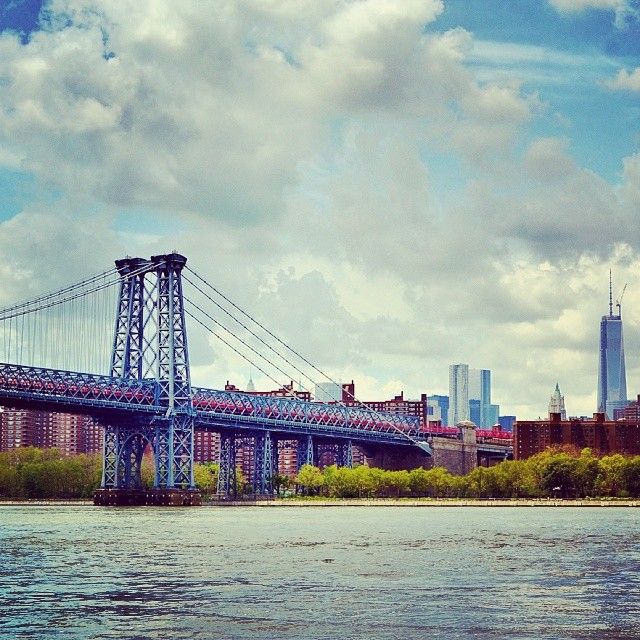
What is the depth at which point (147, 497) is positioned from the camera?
507ft

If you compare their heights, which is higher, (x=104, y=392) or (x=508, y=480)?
(x=104, y=392)

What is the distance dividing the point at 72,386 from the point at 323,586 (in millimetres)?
104092

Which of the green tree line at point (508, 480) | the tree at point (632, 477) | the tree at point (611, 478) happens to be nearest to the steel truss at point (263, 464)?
the green tree line at point (508, 480)

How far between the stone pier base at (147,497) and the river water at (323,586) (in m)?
71.5

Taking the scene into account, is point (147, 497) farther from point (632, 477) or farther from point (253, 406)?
point (632, 477)

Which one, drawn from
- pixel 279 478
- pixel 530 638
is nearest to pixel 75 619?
pixel 530 638

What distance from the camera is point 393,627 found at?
33.8m

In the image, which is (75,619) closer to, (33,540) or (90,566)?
(90,566)

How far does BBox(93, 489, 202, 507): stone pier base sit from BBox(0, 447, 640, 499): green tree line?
78.3ft

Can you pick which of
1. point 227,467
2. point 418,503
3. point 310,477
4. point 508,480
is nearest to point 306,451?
point 310,477

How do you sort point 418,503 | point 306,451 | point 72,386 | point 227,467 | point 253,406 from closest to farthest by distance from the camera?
1. point 72,386
2. point 418,503
3. point 253,406
4. point 227,467
5. point 306,451

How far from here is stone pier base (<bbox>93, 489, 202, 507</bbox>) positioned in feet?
505

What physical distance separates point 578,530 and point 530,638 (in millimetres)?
55862

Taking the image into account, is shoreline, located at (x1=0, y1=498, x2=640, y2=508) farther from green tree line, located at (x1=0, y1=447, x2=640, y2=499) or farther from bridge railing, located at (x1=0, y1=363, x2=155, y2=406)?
bridge railing, located at (x1=0, y1=363, x2=155, y2=406)
